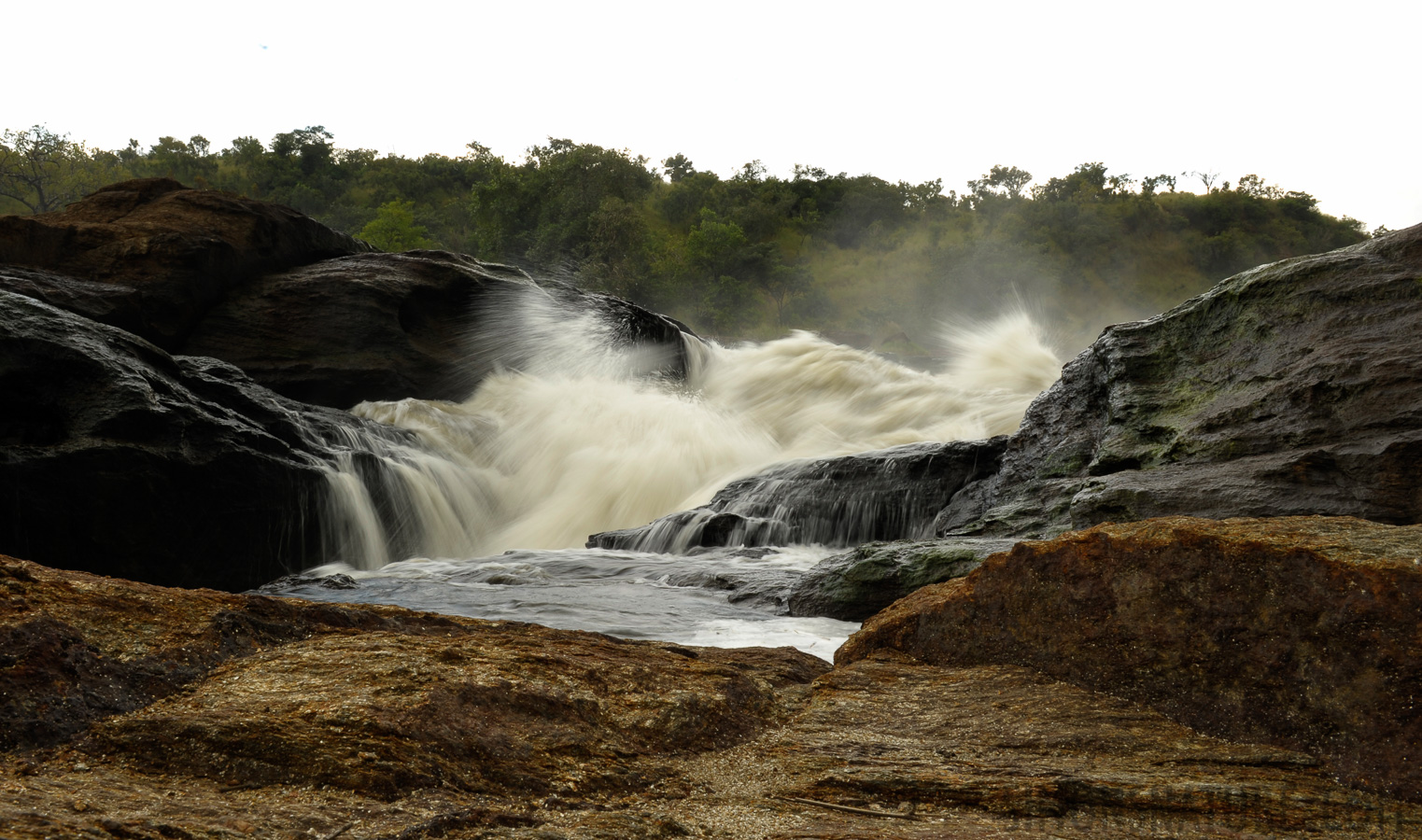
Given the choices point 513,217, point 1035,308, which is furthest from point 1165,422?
point 513,217

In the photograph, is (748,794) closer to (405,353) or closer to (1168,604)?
(1168,604)

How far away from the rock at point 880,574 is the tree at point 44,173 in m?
59.1

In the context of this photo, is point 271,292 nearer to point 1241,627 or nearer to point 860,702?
point 860,702

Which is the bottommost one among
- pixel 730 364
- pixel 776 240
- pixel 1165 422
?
pixel 1165 422

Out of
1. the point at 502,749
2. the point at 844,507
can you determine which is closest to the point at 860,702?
the point at 502,749

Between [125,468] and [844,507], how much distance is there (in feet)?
26.1

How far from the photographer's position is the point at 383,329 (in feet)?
58.9

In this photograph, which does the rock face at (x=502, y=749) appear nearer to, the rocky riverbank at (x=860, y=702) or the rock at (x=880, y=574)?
the rocky riverbank at (x=860, y=702)

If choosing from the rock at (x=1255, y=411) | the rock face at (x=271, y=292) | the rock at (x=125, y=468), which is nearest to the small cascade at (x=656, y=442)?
the rock face at (x=271, y=292)

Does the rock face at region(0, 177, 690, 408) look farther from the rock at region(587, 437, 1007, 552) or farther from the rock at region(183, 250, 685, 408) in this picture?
the rock at region(587, 437, 1007, 552)

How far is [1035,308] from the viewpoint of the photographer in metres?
55.4

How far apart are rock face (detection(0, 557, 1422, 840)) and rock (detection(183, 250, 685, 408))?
15.8m

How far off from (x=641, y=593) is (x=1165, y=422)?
4931mm

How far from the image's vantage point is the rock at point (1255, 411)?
608 centimetres
